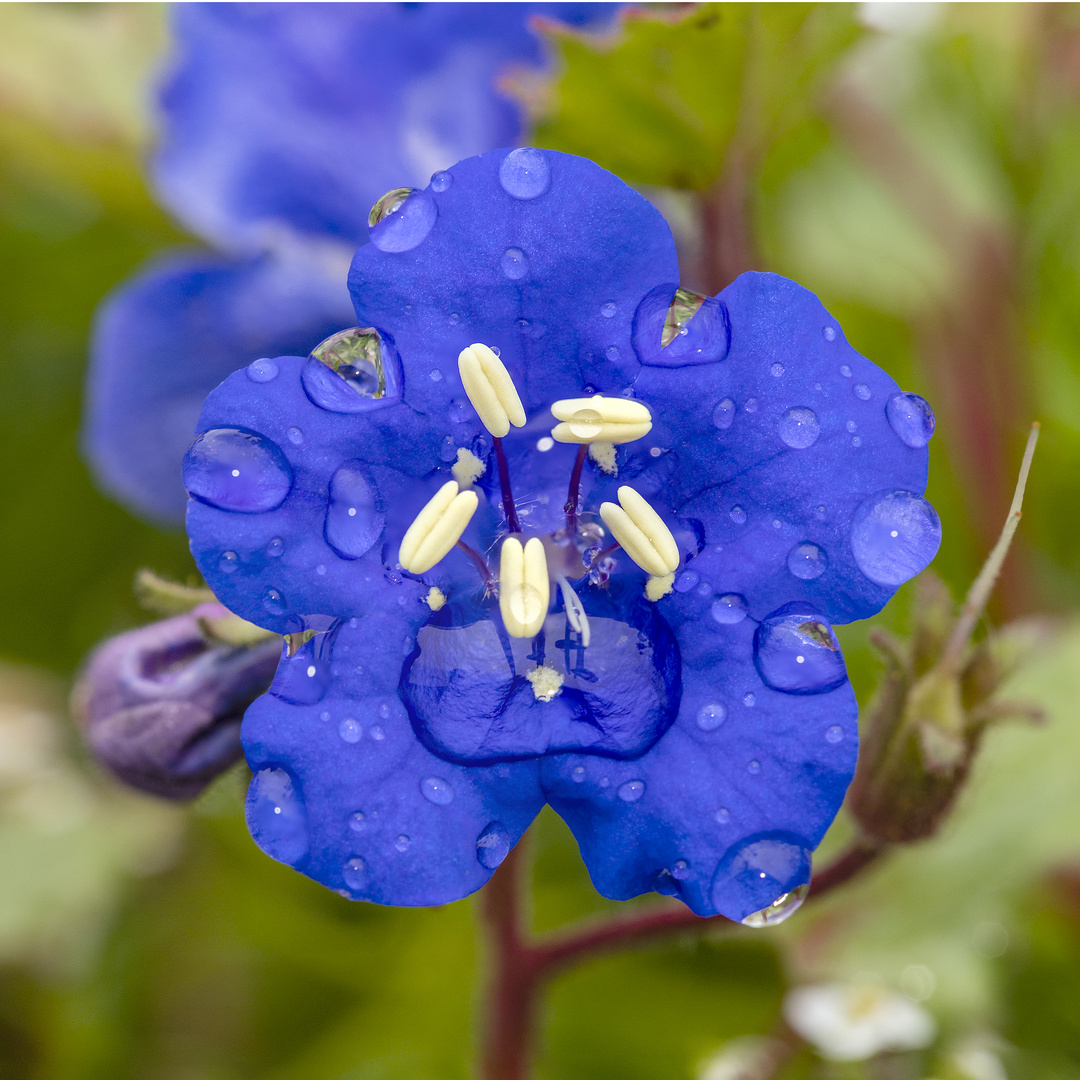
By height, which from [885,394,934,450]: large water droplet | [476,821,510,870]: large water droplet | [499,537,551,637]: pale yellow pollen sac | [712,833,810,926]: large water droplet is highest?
[885,394,934,450]: large water droplet

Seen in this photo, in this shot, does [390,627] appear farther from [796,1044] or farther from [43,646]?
[43,646]

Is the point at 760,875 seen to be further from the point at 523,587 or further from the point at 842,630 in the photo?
the point at 842,630

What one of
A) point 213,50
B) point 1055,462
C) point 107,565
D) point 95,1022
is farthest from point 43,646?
point 1055,462

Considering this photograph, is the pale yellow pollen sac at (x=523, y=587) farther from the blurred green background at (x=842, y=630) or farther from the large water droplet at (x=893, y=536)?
the blurred green background at (x=842, y=630)

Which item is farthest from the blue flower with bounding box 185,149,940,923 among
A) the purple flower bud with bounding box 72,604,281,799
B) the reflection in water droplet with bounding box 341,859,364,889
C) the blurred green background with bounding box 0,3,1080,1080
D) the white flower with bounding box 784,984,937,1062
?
the white flower with bounding box 784,984,937,1062

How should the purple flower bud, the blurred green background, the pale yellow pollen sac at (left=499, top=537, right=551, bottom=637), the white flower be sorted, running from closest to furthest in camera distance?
1. the pale yellow pollen sac at (left=499, top=537, right=551, bottom=637)
2. the purple flower bud
3. the white flower
4. the blurred green background

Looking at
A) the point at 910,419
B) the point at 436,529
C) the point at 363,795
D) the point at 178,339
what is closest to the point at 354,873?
the point at 363,795

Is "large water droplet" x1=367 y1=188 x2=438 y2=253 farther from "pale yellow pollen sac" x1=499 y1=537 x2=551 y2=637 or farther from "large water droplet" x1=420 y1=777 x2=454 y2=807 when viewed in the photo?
"large water droplet" x1=420 y1=777 x2=454 y2=807
